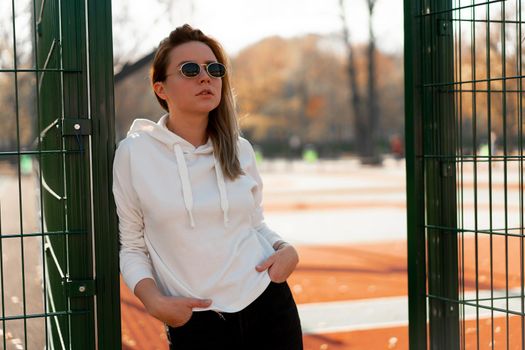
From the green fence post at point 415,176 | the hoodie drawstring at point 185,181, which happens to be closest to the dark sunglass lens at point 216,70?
the hoodie drawstring at point 185,181

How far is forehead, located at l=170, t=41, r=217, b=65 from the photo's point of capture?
2.51m

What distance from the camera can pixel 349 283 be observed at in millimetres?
8359

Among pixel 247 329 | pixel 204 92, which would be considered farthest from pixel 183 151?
pixel 247 329

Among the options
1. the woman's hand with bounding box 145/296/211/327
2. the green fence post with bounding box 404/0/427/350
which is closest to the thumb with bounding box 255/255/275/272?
the woman's hand with bounding box 145/296/211/327

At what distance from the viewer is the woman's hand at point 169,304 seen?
233 centimetres

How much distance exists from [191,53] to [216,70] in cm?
10

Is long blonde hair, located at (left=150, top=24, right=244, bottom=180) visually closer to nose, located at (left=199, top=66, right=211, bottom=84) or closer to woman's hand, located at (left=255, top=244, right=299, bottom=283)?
nose, located at (left=199, top=66, right=211, bottom=84)

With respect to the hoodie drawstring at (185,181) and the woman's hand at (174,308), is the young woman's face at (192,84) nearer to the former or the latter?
the hoodie drawstring at (185,181)

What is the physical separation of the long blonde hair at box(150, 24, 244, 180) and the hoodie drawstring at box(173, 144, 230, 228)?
0.09 feet

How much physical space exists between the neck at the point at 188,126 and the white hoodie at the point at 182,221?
0.14ft

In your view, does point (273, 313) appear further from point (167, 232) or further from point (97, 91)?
point (97, 91)

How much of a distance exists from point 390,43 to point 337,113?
8.20m

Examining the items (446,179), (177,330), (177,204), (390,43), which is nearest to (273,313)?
(177,330)

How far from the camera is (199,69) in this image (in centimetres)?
250
